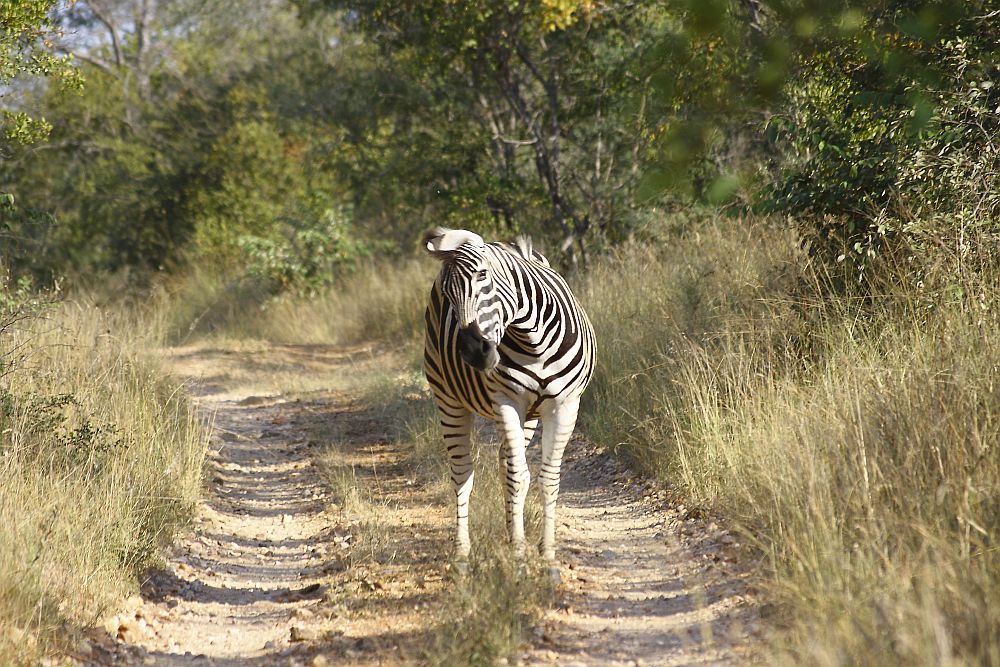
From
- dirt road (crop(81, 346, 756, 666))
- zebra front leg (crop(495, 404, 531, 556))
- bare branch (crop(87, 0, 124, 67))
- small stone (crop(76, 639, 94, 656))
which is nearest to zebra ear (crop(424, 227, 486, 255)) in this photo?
zebra front leg (crop(495, 404, 531, 556))

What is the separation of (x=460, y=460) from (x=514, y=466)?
0.55 meters

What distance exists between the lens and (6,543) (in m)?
4.86

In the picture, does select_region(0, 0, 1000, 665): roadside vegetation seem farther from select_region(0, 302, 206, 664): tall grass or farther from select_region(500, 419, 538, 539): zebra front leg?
select_region(500, 419, 538, 539): zebra front leg

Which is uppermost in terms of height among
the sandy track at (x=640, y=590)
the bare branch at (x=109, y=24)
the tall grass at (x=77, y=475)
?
the bare branch at (x=109, y=24)

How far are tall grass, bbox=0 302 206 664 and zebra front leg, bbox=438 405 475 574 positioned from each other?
1.82 meters

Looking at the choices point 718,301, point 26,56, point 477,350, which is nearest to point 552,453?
point 477,350

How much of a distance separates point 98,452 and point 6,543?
1.82 metres

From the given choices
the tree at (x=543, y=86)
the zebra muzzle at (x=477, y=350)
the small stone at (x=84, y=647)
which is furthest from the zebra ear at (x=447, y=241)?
the tree at (x=543, y=86)

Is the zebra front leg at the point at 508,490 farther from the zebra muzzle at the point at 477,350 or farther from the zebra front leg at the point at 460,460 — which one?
the zebra muzzle at the point at 477,350

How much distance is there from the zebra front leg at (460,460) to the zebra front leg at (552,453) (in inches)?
18.3

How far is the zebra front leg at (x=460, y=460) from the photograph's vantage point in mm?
5883

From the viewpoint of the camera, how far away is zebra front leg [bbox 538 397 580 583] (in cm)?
556

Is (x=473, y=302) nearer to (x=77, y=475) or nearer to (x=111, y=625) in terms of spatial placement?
(x=111, y=625)

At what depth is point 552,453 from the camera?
5.66 m
